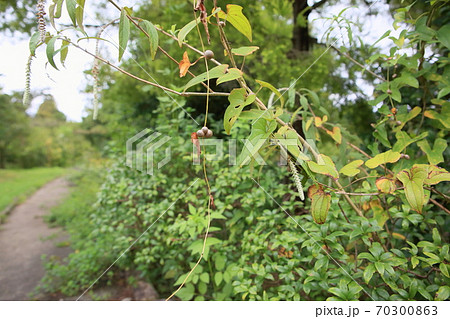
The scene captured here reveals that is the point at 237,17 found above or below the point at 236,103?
above

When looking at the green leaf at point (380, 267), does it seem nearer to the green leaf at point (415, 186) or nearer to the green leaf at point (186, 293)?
the green leaf at point (415, 186)

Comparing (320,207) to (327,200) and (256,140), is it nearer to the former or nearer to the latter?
(327,200)

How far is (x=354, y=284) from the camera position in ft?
1.88

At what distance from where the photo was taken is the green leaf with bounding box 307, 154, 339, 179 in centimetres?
45

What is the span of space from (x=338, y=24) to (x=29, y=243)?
118 inches

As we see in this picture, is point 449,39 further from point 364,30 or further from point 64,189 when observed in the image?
point 64,189

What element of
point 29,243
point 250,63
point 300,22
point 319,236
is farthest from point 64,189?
point 319,236

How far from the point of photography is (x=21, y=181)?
4.14 meters

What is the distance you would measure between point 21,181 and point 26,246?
6.90 ft

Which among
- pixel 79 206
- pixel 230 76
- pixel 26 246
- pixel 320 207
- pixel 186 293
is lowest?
pixel 26 246

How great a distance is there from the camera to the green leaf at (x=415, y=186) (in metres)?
0.47
